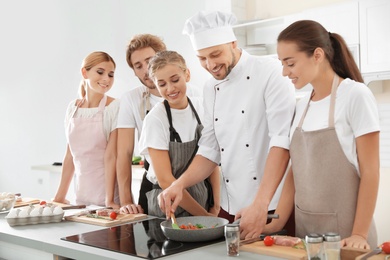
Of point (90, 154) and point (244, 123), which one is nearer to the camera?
point (244, 123)

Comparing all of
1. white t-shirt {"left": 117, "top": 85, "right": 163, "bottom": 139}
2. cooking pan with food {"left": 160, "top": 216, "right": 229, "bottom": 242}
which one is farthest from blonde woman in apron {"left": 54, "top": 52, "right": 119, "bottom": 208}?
cooking pan with food {"left": 160, "top": 216, "right": 229, "bottom": 242}

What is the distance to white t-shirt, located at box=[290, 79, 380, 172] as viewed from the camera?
70.6 inches

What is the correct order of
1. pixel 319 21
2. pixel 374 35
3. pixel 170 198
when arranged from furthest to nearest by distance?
pixel 319 21
pixel 374 35
pixel 170 198

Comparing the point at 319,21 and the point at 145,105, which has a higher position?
the point at 319,21

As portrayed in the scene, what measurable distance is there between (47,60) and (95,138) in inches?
127

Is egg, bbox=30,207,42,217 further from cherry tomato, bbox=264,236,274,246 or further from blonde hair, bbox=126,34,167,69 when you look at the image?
cherry tomato, bbox=264,236,274,246

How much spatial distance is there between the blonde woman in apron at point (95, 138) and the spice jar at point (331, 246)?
164 centimetres

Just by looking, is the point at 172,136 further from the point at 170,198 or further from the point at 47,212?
the point at 47,212

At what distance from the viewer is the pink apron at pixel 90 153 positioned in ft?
9.80

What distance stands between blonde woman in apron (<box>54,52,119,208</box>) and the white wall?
96.9 inches

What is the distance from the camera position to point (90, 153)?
300cm

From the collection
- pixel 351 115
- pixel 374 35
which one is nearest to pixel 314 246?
pixel 351 115

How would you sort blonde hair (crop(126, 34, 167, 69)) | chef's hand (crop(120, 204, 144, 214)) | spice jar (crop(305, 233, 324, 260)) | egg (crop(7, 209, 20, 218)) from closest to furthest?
spice jar (crop(305, 233, 324, 260))
egg (crop(7, 209, 20, 218))
chef's hand (crop(120, 204, 144, 214))
blonde hair (crop(126, 34, 167, 69))

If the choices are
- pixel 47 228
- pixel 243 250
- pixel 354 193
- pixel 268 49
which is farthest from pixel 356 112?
pixel 268 49
